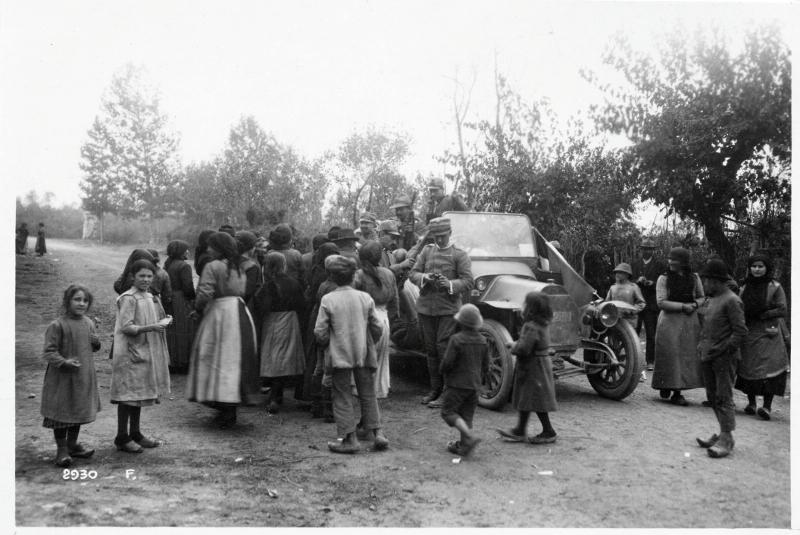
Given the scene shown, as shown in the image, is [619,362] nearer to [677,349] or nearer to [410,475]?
[677,349]

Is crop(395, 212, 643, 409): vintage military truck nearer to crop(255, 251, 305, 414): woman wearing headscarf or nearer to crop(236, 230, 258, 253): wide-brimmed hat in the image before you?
crop(255, 251, 305, 414): woman wearing headscarf

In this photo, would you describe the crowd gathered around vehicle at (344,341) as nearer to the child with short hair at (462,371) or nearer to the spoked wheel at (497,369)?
the child with short hair at (462,371)

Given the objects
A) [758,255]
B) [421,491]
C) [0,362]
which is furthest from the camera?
[758,255]

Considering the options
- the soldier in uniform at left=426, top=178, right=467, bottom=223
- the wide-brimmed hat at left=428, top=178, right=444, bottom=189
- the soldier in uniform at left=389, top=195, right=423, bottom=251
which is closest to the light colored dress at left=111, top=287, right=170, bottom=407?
the soldier in uniform at left=389, top=195, right=423, bottom=251

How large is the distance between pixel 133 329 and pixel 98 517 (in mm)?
1333

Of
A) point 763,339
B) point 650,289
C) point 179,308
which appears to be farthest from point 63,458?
point 650,289

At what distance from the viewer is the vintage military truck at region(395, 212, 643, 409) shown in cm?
608

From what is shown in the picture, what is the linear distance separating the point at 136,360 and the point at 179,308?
2.63m

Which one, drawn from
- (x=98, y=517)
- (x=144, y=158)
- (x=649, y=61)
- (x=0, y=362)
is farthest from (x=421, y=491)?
(x=144, y=158)

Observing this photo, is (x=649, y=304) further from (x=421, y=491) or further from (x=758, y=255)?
(x=421, y=491)

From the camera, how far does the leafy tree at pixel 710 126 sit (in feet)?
20.8

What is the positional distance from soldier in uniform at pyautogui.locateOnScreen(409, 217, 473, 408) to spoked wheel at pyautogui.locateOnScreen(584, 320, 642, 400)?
5.09 ft

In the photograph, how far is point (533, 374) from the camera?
497 centimetres

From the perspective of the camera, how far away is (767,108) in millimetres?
6453
